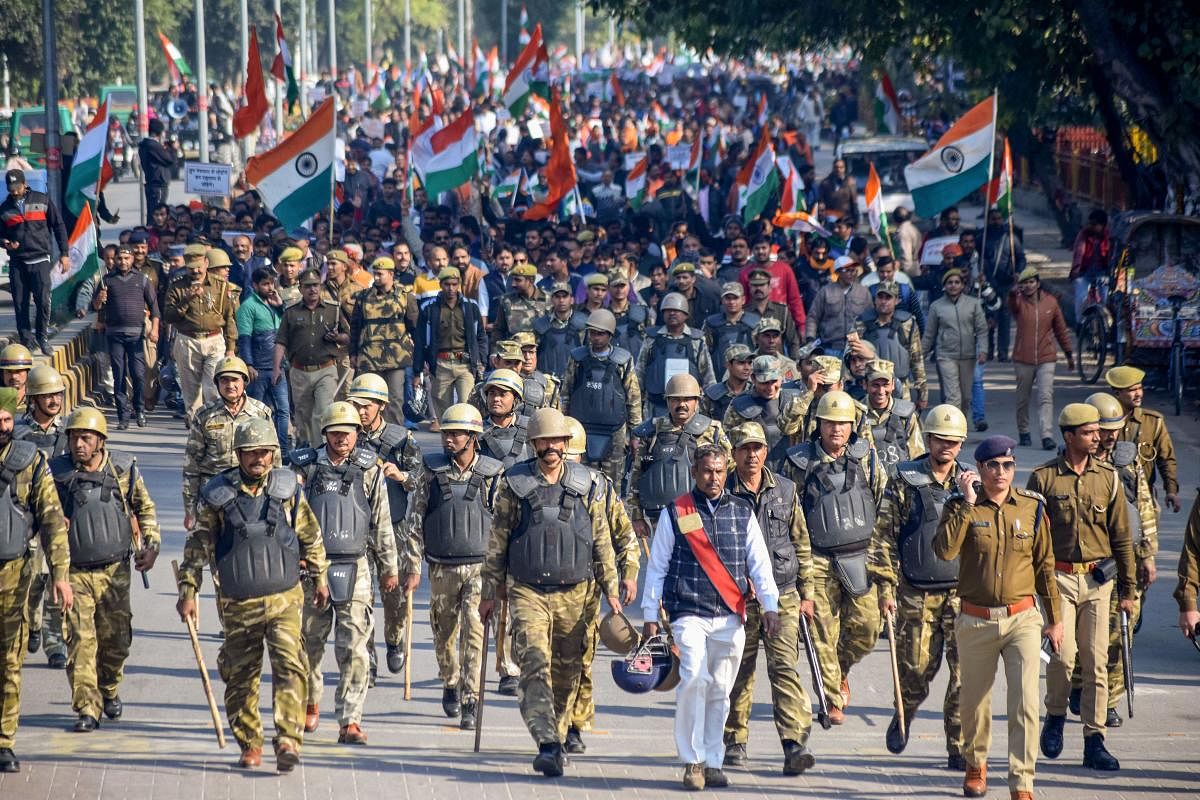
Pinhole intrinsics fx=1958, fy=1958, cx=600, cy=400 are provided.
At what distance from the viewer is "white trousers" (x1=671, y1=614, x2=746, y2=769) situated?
920cm

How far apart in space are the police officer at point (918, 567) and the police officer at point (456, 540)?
215 centimetres

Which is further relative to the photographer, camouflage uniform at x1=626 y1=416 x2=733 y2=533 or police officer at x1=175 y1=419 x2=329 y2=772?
camouflage uniform at x1=626 y1=416 x2=733 y2=533

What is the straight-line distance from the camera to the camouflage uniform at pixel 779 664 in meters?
9.54

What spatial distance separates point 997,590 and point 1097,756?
49.0 inches

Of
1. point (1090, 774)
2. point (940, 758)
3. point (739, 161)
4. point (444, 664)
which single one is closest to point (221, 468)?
point (444, 664)

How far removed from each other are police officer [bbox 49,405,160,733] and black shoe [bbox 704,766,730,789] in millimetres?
3234

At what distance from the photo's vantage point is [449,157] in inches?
886

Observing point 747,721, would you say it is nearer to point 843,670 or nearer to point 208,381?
point 843,670

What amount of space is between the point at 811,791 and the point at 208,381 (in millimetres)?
9972

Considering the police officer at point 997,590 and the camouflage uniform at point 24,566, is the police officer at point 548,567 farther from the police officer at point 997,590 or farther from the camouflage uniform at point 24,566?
the camouflage uniform at point 24,566

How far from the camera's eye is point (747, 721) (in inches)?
385

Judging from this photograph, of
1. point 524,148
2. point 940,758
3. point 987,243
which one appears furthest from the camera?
point 524,148

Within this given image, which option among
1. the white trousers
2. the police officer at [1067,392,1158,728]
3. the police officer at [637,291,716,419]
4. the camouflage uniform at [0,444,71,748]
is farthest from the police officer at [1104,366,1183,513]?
the camouflage uniform at [0,444,71,748]

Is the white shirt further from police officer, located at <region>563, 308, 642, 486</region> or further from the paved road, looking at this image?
police officer, located at <region>563, 308, 642, 486</region>
